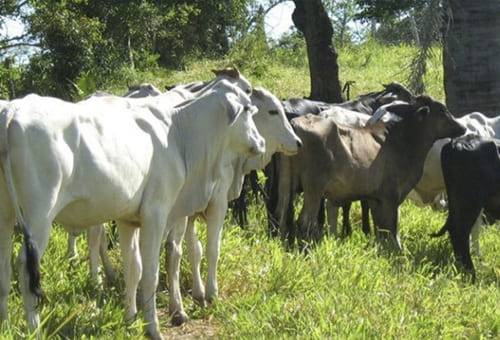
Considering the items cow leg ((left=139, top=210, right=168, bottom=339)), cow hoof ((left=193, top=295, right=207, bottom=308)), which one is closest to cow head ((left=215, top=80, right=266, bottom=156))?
cow leg ((left=139, top=210, right=168, bottom=339))

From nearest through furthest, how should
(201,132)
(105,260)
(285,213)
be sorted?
(201,132), (105,260), (285,213)

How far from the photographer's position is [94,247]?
6430mm

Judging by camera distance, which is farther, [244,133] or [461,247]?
[461,247]

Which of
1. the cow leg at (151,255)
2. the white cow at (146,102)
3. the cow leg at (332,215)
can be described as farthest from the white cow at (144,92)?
the cow leg at (151,255)

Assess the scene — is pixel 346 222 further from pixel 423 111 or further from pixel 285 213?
pixel 423 111

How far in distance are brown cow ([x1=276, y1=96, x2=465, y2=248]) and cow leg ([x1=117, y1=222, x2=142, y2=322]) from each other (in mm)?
2581

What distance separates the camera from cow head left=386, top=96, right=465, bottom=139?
358 inches

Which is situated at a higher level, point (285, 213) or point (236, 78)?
point (236, 78)

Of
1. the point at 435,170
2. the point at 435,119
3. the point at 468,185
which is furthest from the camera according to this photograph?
the point at 435,170

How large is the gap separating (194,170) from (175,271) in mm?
730

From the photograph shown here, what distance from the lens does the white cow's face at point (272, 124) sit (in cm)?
716

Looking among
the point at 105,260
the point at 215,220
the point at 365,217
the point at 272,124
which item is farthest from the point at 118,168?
the point at 365,217

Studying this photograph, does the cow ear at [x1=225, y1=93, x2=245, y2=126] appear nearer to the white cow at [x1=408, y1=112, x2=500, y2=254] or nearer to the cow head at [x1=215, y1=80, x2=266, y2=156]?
the cow head at [x1=215, y1=80, x2=266, y2=156]

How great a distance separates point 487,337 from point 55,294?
9.41 feet
